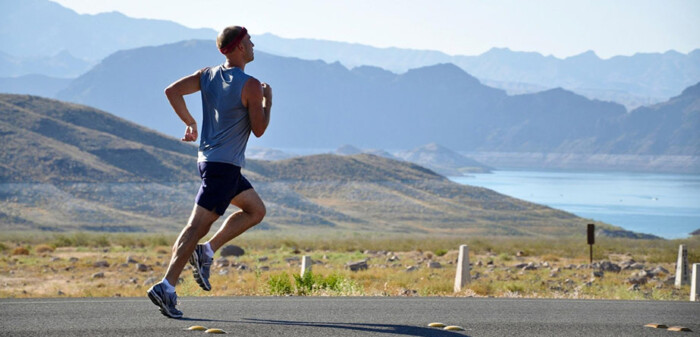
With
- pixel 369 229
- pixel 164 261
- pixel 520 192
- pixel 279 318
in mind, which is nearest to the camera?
pixel 279 318

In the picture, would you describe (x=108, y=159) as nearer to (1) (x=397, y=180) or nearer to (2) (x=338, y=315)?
(1) (x=397, y=180)

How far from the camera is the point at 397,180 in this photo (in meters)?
109

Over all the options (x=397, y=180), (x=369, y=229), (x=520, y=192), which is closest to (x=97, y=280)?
(x=369, y=229)

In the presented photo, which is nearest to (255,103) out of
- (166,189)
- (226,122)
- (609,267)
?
(226,122)

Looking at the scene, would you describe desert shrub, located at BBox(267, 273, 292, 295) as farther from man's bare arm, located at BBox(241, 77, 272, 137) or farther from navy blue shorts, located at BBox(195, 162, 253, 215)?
man's bare arm, located at BBox(241, 77, 272, 137)

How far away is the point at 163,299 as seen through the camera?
23.4ft

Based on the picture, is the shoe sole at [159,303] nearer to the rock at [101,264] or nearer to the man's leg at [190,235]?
the man's leg at [190,235]

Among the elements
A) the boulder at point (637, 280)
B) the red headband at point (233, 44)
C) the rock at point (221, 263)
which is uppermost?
the red headband at point (233, 44)

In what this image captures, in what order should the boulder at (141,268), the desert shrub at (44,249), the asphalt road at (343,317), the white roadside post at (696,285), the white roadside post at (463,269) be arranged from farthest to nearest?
Result: the desert shrub at (44,249) < the boulder at (141,268) < the white roadside post at (463,269) < the white roadside post at (696,285) < the asphalt road at (343,317)

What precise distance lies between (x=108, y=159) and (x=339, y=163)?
27.9m

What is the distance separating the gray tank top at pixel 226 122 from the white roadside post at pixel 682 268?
50.0 feet

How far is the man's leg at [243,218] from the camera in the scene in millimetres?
7438

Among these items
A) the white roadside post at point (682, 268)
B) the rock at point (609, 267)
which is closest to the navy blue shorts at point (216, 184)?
the white roadside post at point (682, 268)

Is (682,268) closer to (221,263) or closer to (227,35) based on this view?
(221,263)
